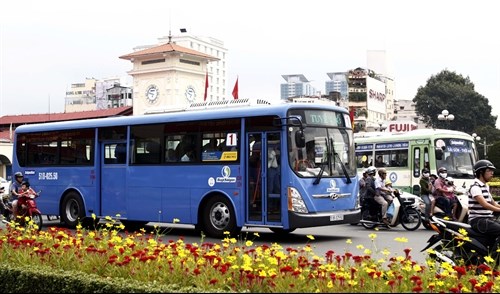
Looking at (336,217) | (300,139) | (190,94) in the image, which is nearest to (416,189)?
(336,217)

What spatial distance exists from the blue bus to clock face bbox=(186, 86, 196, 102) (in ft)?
334

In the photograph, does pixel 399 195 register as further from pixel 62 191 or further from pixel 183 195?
pixel 62 191

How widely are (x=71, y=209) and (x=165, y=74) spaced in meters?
99.6

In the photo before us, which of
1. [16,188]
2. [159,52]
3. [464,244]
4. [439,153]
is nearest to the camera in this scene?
[464,244]

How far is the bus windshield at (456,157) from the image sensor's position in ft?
77.8

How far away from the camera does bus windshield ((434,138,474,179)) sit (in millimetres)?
23703

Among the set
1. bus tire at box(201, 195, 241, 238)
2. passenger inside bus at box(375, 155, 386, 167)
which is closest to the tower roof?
passenger inside bus at box(375, 155, 386, 167)

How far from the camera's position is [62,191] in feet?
60.3

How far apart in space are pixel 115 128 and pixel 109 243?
904 centimetres

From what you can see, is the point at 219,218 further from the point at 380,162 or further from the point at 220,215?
the point at 380,162

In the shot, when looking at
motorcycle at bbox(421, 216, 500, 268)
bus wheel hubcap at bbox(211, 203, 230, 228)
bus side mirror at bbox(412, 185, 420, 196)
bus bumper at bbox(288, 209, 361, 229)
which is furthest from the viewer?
bus side mirror at bbox(412, 185, 420, 196)

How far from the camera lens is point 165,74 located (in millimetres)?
116688

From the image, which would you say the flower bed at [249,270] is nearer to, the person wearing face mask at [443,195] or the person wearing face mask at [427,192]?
the person wearing face mask at [443,195]

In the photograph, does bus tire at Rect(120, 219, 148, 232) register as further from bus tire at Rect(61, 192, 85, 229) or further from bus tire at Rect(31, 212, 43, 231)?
bus tire at Rect(31, 212, 43, 231)
